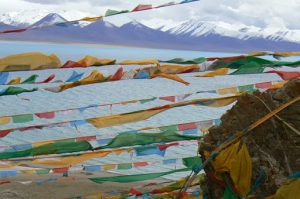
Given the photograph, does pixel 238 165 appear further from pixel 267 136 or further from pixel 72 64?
pixel 72 64

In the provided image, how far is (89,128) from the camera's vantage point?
19234mm

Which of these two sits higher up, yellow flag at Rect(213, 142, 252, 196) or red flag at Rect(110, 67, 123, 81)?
red flag at Rect(110, 67, 123, 81)

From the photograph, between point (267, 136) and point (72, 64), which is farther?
point (72, 64)

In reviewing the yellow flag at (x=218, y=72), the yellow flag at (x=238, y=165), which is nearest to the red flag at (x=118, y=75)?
the yellow flag at (x=218, y=72)

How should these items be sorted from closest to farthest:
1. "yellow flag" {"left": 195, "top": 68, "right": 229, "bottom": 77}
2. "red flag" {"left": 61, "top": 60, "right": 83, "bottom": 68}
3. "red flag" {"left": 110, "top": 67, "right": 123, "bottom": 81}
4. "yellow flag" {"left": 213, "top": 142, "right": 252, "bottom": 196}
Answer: "yellow flag" {"left": 213, "top": 142, "right": 252, "bottom": 196} → "red flag" {"left": 61, "top": 60, "right": 83, "bottom": 68} → "red flag" {"left": 110, "top": 67, "right": 123, "bottom": 81} → "yellow flag" {"left": 195, "top": 68, "right": 229, "bottom": 77}

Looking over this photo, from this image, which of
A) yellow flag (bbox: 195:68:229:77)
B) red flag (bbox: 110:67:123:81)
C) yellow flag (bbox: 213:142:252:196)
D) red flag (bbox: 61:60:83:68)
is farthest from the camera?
yellow flag (bbox: 195:68:229:77)

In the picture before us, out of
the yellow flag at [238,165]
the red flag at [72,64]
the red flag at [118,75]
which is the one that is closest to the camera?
the yellow flag at [238,165]

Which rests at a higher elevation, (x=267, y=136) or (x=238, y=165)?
(x=267, y=136)

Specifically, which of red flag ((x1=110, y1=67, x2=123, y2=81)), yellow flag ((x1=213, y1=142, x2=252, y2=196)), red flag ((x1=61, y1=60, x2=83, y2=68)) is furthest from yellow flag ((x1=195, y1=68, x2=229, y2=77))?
yellow flag ((x1=213, y1=142, x2=252, y2=196))

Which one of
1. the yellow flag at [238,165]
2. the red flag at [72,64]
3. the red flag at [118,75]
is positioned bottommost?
the yellow flag at [238,165]

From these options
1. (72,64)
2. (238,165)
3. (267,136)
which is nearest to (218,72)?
(72,64)

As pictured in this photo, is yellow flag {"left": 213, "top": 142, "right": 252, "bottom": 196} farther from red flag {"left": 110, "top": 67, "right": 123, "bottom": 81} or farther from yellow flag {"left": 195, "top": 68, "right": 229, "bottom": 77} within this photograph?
yellow flag {"left": 195, "top": 68, "right": 229, "bottom": 77}

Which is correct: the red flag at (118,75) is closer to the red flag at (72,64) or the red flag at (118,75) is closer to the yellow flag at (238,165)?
the red flag at (72,64)

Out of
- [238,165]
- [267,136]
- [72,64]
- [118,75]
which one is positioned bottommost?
[238,165]
